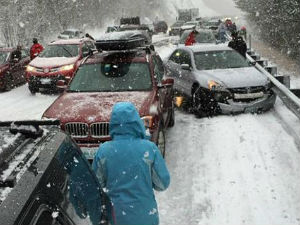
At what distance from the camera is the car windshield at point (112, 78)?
8430mm

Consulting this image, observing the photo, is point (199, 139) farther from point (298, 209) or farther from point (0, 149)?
point (0, 149)

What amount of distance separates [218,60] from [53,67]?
601 cm

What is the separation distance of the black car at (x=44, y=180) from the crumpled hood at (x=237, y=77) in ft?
28.1

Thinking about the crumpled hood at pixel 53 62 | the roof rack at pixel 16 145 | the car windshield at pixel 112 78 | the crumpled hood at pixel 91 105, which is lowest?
the crumpled hood at pixel 53 62

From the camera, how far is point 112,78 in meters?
8.62

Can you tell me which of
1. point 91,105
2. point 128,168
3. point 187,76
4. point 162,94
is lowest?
point 187,76

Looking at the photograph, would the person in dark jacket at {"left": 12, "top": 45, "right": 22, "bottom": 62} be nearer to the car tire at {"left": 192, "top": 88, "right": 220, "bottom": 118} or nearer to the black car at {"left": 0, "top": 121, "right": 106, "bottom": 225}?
the car tire at {"left": 192, "top": 88, "right": 220, "bottom": 118}

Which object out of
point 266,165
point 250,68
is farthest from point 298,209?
point 250,68

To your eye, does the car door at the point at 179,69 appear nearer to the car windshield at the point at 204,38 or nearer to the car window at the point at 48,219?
the car windshield at the point at 204,38

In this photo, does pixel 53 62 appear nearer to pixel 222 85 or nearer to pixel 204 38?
pixel 222 85

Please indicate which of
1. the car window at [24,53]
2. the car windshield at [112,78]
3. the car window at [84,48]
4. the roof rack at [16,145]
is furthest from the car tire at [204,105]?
the car window at [24,53]

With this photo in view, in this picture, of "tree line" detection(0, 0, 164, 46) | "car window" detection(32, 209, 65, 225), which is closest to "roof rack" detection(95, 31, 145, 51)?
"car window" detection(32, 209, 65, 225)

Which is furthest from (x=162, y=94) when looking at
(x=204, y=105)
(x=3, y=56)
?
(x=3, y=56)

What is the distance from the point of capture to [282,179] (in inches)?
273
